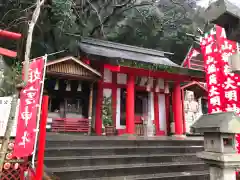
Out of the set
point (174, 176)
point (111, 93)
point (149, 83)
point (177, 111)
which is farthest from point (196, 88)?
point (174, 176)

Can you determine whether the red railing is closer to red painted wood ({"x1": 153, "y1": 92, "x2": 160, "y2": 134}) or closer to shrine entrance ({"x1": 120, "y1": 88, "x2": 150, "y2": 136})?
shrine entrance ({"x1": 120, "y1": 88, "x2": 150, "y2": 136})

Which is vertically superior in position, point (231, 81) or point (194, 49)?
point (194, 49)

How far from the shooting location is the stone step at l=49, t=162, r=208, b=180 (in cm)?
483

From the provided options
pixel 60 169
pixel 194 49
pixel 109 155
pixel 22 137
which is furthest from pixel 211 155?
pixel 194 49

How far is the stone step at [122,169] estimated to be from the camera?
4832 mm

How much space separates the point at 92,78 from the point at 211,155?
7.71 metres

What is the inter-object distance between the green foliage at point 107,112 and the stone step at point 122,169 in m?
5.22

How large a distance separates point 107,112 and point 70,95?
2.26 meters

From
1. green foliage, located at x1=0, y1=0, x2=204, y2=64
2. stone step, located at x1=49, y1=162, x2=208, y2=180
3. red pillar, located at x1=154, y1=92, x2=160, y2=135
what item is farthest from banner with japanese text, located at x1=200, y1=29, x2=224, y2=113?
green foliage, located at x1=0, y1=0, x2=204, y2=64

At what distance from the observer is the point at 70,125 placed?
1069cm

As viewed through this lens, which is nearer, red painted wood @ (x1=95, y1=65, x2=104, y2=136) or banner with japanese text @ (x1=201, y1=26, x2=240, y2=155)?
banner with japanese text @ (x1=201, y1=26, x2=240, y2=155)

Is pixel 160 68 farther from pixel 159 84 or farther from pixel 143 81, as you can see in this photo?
pixel 159 84

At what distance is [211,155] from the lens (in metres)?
3.90

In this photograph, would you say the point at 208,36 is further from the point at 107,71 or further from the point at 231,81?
the point at 107,71
